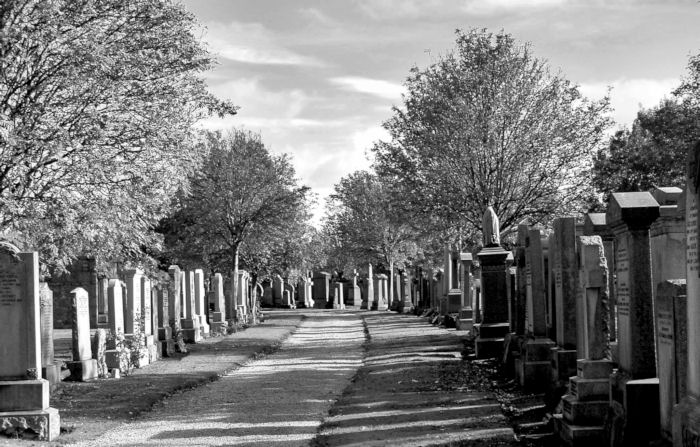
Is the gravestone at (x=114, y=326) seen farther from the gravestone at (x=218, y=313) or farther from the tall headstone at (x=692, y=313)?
the tall headstone at (x=692, y=313)

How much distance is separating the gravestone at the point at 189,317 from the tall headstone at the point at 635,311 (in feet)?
66.9

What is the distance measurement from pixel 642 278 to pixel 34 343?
7116 mm

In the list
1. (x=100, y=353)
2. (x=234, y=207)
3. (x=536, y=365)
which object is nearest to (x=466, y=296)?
(x=100, y=353)

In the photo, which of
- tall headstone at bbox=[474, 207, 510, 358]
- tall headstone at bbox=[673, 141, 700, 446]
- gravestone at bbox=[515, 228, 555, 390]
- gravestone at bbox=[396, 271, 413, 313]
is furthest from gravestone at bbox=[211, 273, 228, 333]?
tall headstone at bbox=[673, 141, 700, 446]

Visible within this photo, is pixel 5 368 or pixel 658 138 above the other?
pixel 658 138

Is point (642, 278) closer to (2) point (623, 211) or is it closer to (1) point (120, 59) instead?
(2) point (623, 211)

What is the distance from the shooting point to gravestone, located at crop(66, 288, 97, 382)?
1684 cm

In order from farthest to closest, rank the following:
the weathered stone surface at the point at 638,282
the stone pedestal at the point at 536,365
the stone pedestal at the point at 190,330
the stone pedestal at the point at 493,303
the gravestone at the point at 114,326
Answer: the stone pedestal at the point at 190,330 < the stone pedestal at the point at 493,303 < the gravestone at the point at 114,326 < the stone pedestal at the point at 536,365 < the weathered stone surface at the point at 638,282

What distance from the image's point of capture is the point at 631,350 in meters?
8.85

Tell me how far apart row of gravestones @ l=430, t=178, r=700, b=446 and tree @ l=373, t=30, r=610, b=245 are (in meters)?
16.4

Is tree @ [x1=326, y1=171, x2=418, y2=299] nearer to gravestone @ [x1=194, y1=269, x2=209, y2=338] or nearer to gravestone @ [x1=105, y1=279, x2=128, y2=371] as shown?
gravestone @ [x1=194, y1=269, x2=209, y2=338]

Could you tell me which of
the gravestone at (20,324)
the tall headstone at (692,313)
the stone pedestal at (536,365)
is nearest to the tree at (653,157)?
the stone pedestal at (536,365)

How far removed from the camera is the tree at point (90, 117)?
1731 centimetres

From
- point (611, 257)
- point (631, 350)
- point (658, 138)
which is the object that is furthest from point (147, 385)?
point (658, 138)
